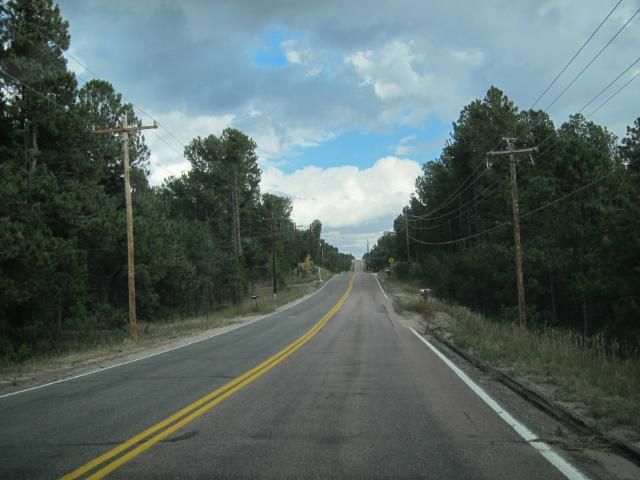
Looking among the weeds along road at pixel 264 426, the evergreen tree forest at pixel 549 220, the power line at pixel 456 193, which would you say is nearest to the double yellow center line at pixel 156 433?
the weeds along road at pixel 264 426

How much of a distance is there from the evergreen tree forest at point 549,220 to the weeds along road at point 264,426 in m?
21.5

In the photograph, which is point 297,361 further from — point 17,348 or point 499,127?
point 499,127

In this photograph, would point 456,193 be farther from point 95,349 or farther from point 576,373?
point 576,373

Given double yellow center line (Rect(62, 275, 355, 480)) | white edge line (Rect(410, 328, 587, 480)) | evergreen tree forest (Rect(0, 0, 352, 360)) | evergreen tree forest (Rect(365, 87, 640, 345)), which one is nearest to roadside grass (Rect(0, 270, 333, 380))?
evergreen tree forest (Rect(0, 0, 352, 360))

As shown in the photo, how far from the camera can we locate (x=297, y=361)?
43.8 ft

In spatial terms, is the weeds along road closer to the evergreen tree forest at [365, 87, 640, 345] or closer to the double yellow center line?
the double yellow center line

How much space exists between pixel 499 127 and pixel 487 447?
45760mm

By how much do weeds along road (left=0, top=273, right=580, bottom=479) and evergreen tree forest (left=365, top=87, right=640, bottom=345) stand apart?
21.5 m

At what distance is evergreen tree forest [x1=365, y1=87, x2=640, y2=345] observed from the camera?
31359 millimetres

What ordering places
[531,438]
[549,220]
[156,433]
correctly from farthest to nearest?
[549,220] → [156,433] → [531,438]

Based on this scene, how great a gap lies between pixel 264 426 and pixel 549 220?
42883 mm

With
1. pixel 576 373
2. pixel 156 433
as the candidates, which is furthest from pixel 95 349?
pixel 576 373

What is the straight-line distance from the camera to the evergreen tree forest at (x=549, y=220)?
3136cm

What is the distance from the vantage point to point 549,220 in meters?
45.1
